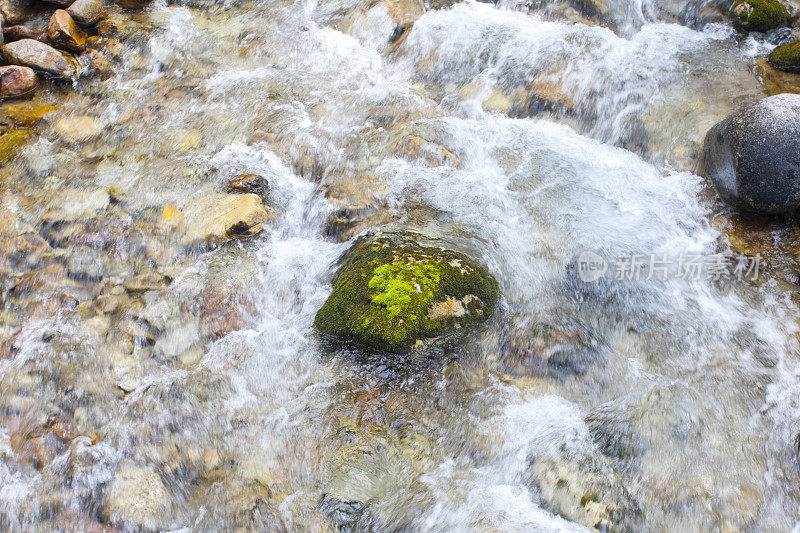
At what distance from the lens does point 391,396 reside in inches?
183

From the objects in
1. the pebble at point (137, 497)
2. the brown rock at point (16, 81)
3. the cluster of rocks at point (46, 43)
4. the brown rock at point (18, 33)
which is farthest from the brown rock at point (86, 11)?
the pebble at point (137, 497)

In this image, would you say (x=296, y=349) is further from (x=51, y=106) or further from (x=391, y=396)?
(x=51, y=106)

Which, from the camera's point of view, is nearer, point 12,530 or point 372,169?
point 12,530

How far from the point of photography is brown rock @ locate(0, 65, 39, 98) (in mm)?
7992

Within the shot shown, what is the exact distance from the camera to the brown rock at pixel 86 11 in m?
9.18

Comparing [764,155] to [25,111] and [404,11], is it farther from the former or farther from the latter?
[25,111]

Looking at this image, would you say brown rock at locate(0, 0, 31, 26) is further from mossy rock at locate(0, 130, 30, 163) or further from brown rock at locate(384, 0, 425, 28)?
brown rock at locate(384, 0, 425, 28)

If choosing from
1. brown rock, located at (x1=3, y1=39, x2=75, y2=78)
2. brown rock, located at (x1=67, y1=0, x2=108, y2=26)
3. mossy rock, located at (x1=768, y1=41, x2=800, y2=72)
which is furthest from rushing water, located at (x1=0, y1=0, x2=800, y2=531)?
brown rock, located at (x1=67, y1=0, x2=108, y2=26)

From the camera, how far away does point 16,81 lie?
8.06 meters

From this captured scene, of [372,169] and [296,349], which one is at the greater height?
[372,169]

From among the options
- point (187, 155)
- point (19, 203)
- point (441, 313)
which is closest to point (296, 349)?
point (441, 313)

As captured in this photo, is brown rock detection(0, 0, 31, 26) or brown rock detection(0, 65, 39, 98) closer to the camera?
brown rock detection(0, 65, 39, 98)

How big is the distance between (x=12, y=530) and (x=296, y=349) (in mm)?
2742

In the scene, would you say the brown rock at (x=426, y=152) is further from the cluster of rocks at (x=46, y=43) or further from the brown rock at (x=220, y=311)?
the cluster of rocks at (x=46, y=43)
